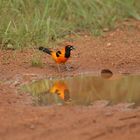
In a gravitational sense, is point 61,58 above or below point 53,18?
below

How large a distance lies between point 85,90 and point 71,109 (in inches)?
35.5

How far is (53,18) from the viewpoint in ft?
32.8

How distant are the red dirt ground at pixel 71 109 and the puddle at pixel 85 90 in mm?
205

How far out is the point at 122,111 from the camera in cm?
643

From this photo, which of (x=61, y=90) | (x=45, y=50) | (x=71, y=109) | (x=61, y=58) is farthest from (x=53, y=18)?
(x=71, y=109)

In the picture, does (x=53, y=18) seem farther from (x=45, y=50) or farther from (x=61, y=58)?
(x=61, y=58)

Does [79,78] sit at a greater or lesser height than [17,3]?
lesser

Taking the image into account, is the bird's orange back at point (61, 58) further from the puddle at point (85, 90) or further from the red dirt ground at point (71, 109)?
the puddle at point (85, 90)

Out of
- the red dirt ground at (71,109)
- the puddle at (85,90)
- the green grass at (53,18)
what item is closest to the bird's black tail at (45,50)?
the red dirt ground at (71,109)

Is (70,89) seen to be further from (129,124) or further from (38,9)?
(38,9)

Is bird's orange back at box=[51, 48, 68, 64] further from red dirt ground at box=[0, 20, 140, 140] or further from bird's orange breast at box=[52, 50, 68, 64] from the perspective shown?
red dirt ground at box=[0, 20, 140, 140]

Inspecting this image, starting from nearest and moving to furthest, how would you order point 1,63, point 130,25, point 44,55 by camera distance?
point 1,63, point 44,55, point 130,25

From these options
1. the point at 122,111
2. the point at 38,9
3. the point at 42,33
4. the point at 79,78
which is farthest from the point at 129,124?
the point at 38,9

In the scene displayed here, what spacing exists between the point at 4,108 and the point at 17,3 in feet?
12.5
